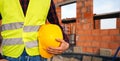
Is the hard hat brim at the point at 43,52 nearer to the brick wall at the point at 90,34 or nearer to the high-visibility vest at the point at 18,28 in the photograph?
the high-visibility vest at the point at 18,28

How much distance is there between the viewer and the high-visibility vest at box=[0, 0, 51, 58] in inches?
69.7

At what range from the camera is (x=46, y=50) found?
5.64 feet

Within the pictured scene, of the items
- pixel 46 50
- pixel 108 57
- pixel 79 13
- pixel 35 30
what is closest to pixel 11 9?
pixel 35 30

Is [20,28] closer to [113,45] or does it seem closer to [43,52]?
[43,52]

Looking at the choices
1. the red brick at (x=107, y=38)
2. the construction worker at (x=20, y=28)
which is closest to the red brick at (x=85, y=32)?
the red brick at (x=107, y=38)

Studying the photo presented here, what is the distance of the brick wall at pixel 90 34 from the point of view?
441 cm

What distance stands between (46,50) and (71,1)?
3.83 metres

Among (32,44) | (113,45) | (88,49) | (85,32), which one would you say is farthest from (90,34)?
(32,44)

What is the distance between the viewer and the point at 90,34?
16.1ft

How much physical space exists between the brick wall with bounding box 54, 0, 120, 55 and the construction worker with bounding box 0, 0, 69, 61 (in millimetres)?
2665

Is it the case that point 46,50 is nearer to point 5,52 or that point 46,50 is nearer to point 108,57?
point 5,52

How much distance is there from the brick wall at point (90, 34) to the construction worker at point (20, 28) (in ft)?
8.74

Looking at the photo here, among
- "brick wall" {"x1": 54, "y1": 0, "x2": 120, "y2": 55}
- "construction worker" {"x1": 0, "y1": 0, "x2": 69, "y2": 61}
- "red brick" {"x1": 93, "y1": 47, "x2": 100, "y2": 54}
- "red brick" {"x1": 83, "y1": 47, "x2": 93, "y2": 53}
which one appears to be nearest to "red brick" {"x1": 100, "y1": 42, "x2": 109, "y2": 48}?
"brick wall" {"x1": 54, "y1": 0, "x2": 120, "y2": 55}

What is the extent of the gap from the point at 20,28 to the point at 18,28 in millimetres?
12
